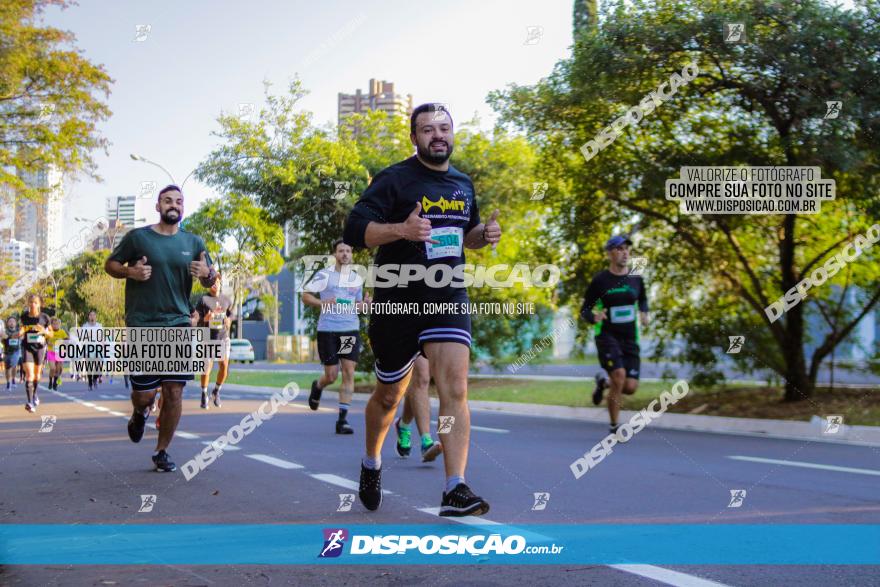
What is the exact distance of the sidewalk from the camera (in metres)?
10.1

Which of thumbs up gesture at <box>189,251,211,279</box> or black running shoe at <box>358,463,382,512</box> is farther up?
thumbs up gesture at <box>189,251,211,279</box>

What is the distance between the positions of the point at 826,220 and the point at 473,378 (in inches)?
486

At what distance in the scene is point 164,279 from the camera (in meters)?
7.09

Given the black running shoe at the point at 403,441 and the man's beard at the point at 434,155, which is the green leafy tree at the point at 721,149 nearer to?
the black running shoe at the point at 403,441

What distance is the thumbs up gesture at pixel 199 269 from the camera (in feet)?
22.6

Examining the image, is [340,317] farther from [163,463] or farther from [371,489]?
[371,489]

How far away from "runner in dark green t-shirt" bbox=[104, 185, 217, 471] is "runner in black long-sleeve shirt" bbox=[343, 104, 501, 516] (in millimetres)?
2480

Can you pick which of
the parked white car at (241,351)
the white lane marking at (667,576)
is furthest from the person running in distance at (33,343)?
the parked white car at (241,351)

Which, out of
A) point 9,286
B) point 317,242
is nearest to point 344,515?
point 317,242

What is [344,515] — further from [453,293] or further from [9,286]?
[9,286]

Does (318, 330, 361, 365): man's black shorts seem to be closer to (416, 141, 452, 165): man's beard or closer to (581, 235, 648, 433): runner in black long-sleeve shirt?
(581, 235, 648, 433): runner in black long-sleeve shirt

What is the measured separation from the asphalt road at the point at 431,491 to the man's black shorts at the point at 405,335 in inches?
31.7

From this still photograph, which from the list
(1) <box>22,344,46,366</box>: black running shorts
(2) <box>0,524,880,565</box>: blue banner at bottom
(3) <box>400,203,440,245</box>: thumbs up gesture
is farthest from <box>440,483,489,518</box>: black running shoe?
(1) <box>22,344,46,366</box>: black running shorts

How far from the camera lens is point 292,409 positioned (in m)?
15.0
